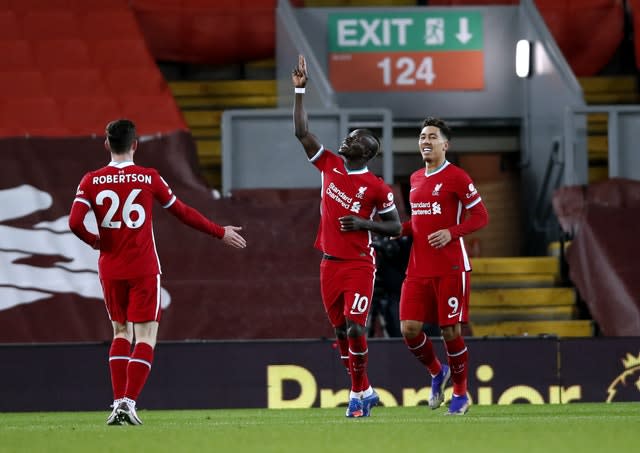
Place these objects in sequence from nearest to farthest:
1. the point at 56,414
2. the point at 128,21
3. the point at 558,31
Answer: the point at 56,414 < the point at 128,21 < the point at 558,31

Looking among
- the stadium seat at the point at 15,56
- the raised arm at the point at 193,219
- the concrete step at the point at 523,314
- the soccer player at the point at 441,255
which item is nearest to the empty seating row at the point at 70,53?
the stadium seat at the point at 15,56

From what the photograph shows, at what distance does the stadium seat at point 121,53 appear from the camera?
1486cm

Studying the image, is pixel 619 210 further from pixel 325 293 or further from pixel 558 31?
pixel 325 293

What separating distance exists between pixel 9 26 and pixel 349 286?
8132mm

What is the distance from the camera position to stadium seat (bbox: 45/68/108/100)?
47.6 feet

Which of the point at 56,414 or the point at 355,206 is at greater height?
the point at 355,206

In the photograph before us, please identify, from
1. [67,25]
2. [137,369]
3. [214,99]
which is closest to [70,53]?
[67,25]

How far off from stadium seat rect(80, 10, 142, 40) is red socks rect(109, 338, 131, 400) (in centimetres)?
794

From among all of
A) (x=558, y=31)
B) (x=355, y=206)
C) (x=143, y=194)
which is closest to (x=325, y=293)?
(x=355, y=206)

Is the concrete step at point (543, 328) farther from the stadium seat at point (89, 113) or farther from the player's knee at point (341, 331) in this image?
the player's knee at point (341, 331)

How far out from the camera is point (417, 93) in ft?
52.6

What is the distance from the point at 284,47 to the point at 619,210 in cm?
420

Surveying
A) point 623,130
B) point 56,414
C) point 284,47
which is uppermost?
point 284,47

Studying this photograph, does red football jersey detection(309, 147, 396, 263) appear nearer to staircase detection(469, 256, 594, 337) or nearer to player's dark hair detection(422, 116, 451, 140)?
player's dark hair detection(422, 116, 451, 140)
